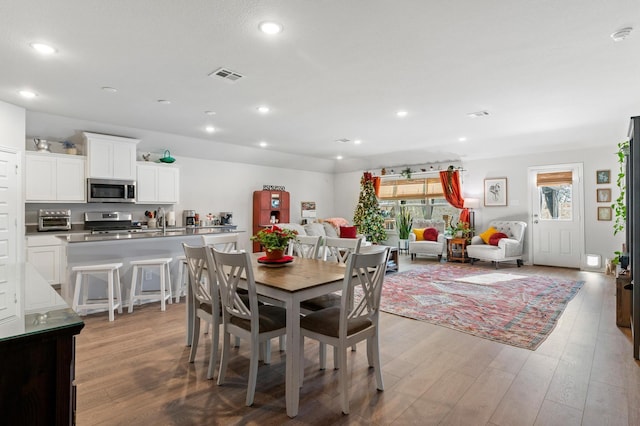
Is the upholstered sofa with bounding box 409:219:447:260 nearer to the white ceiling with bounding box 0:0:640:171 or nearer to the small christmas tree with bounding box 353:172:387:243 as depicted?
the small christmas tree with bounding box 353:172:387:243

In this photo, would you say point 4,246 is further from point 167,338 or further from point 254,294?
point 254,294

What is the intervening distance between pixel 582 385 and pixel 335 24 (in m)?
3.14

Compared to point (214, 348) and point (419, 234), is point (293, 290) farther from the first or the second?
point (419, 234)

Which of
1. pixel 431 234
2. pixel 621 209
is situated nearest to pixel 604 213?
pixel 621 209

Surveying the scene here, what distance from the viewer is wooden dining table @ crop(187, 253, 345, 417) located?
2.04 metres

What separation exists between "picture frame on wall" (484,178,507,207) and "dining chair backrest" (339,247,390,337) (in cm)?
664

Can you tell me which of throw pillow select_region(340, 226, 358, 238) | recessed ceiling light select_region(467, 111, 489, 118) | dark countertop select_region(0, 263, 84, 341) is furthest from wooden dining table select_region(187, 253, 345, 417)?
throw pillow select_region(340, 226, 358, 238)

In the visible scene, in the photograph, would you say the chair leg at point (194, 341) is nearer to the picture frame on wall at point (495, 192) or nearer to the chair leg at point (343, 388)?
the chair leg at point (343, 388)

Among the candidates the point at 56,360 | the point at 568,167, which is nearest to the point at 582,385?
the point at 56,360

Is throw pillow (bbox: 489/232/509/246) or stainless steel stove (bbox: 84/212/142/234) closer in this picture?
stainless steel stove (bbox: 84/212/142/234)

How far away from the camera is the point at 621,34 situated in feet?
8.90

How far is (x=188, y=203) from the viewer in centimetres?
748

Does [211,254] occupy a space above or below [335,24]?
below

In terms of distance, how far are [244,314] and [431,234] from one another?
22.5ft
